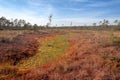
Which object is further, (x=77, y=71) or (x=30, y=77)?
(x=77, y=71)

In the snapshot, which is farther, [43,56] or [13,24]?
[13,24]

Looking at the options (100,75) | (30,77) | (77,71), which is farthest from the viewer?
(77,71)

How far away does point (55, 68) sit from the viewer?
33.3 ft

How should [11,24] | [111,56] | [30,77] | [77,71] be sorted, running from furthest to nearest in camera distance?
[11,24] → [111,56] → [77,71] → [30,77]

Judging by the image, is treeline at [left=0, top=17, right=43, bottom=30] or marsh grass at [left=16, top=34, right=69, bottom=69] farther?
treeline at [left=0, top=17, right=43, bottom=30]

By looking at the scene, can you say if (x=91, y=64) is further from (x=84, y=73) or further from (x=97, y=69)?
(x=84, y=73)

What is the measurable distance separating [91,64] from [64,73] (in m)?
1.99

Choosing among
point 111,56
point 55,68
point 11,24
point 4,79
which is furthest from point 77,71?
point 11,24

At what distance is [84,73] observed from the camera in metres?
8.79

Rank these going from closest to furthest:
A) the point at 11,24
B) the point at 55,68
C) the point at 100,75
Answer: the point at 100,75
the point at 55,68
the point at 11,24

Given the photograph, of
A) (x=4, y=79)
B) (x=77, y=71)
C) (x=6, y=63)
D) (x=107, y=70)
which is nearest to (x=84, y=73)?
(x=77, y=71)

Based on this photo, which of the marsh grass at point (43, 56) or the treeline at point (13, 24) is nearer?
the marsh grass at point (43, 56)

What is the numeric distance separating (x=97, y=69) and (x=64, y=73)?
1.92 m

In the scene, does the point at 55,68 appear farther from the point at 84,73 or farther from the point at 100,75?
the point at 100,75
